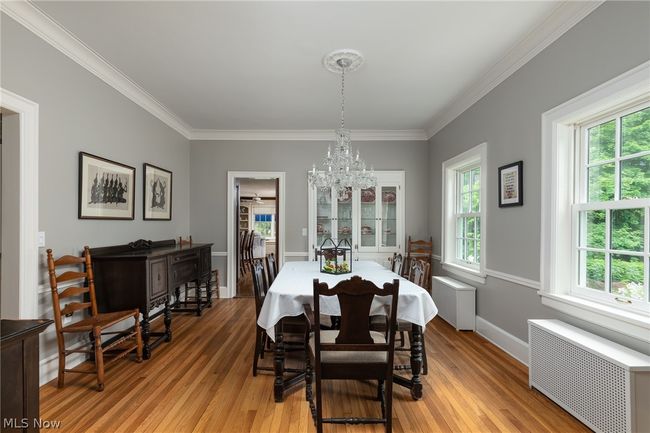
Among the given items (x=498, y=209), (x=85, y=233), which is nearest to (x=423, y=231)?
(x=498, y=209)

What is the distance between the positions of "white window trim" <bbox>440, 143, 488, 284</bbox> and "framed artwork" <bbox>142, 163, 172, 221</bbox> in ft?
13.2

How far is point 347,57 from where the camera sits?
111 inches

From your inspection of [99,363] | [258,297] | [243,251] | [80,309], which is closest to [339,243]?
[258,297]

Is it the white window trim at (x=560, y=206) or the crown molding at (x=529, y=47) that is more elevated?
the crown molding at (x=529, y=47)

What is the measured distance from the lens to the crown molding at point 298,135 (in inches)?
204

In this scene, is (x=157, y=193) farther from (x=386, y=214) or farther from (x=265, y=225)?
(x=265, y=225)

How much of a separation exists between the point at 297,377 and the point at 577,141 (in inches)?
112

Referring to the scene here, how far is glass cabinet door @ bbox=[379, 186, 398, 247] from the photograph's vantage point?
532 centimetres

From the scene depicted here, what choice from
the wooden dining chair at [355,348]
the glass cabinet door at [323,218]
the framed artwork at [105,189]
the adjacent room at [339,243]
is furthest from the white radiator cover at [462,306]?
the framed artwork at [105,189]

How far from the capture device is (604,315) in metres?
1.98

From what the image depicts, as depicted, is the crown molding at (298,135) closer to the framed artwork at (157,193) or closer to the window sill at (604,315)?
the framed artwork at (157,193)

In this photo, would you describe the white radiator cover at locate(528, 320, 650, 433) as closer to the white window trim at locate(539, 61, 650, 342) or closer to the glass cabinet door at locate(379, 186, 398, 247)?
the white window trim at locate(539, 61, 650, 342)

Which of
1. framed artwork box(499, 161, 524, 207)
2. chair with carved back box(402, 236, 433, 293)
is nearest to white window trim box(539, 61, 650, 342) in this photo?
framed artwork box(499, 161, 524, 207)

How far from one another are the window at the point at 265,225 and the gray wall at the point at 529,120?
8121mm
